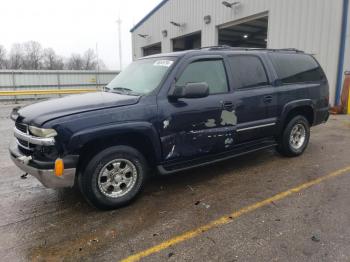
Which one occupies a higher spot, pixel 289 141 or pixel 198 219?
pixel 289 141

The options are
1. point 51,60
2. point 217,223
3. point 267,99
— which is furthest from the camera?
point 51,60

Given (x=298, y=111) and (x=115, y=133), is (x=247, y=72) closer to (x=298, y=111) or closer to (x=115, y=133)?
(x=298, y=111)

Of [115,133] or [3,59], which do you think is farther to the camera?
[3,59]

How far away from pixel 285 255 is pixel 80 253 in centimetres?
182

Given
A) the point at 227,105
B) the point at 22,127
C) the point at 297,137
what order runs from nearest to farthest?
1. the point at 22,127
2. the point at 227,105
3. the point at 297,137

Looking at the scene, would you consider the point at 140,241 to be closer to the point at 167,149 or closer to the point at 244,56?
the point at 167,149

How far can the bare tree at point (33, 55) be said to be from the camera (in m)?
61.4

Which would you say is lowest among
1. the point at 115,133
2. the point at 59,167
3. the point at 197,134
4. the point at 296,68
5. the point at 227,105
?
the point at 59,167

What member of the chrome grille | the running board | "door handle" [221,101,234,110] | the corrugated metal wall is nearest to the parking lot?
the running board

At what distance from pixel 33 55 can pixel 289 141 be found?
69.6 m

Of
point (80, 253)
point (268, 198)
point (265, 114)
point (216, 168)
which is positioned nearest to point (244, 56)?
point (265, 114)

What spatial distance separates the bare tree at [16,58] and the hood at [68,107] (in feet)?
203

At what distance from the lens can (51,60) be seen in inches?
2530

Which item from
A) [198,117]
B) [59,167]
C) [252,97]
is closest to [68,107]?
[59,167]
